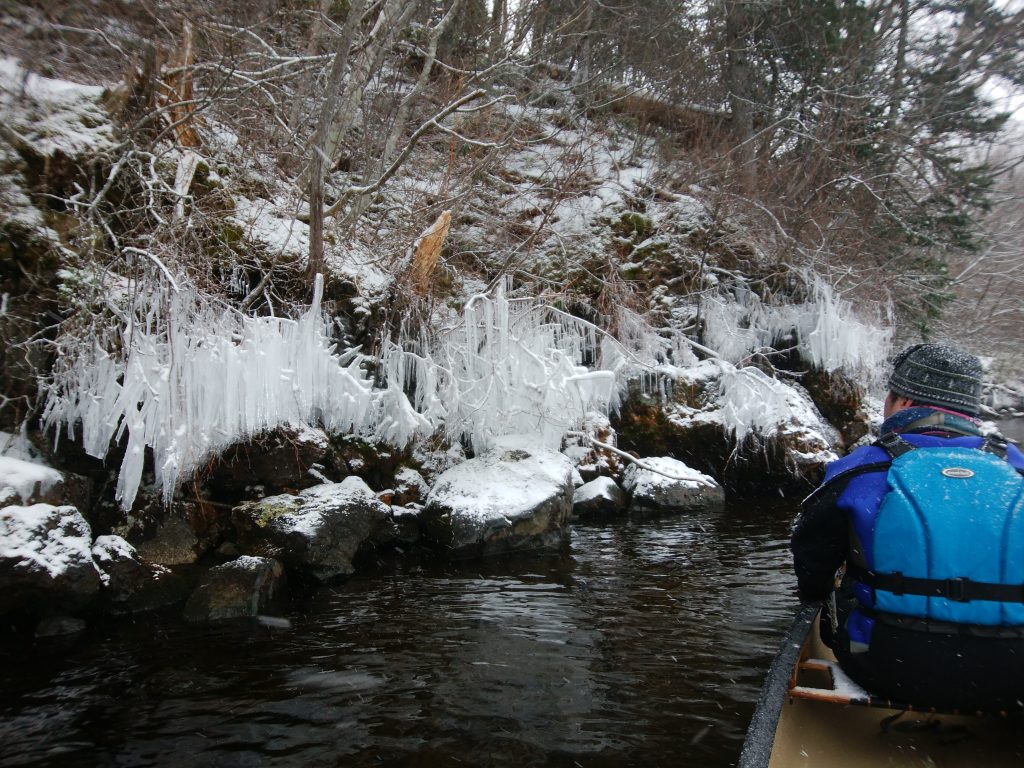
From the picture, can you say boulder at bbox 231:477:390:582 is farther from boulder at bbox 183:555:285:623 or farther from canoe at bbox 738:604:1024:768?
canoe at bbox 738:604:1024:768

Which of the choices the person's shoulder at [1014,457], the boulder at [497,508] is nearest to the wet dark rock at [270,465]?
the boulder at [497,508]

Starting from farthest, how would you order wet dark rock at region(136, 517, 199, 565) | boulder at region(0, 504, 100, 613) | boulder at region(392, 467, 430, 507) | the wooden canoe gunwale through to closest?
boulder at region(392, 467, 430, 507)
wet dark rock at region(136, 517, 199, 565)
boulder at region(0, 504, 100, 613)
the wooden canoe gunwale

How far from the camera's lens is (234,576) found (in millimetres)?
5379

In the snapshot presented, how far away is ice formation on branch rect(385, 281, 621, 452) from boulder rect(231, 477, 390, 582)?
158cm

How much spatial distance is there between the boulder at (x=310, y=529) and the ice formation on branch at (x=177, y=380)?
833 mm

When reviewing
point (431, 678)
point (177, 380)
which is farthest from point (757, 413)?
point (177, 380)

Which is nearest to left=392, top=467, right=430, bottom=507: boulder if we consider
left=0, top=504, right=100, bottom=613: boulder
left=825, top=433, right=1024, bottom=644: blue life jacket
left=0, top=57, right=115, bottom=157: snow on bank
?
left=0, top=504, right=100, bottom=613: boulder

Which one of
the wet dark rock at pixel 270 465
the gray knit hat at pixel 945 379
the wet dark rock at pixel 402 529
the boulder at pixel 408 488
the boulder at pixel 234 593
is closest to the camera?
the gray knit hat at pixel 945 379

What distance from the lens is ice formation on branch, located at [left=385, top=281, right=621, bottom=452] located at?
7.42 meters

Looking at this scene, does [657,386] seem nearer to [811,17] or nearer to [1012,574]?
[1012,574]

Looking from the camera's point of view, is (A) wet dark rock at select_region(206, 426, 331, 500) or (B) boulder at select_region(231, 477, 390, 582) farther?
(A) wet dark rock at select_region(206, 426, 331, 500)

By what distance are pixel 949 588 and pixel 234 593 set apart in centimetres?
539

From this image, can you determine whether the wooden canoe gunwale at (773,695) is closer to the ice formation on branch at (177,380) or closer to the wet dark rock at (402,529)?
the ice formation on branch at (177,380)

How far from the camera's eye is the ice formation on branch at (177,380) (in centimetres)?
509
